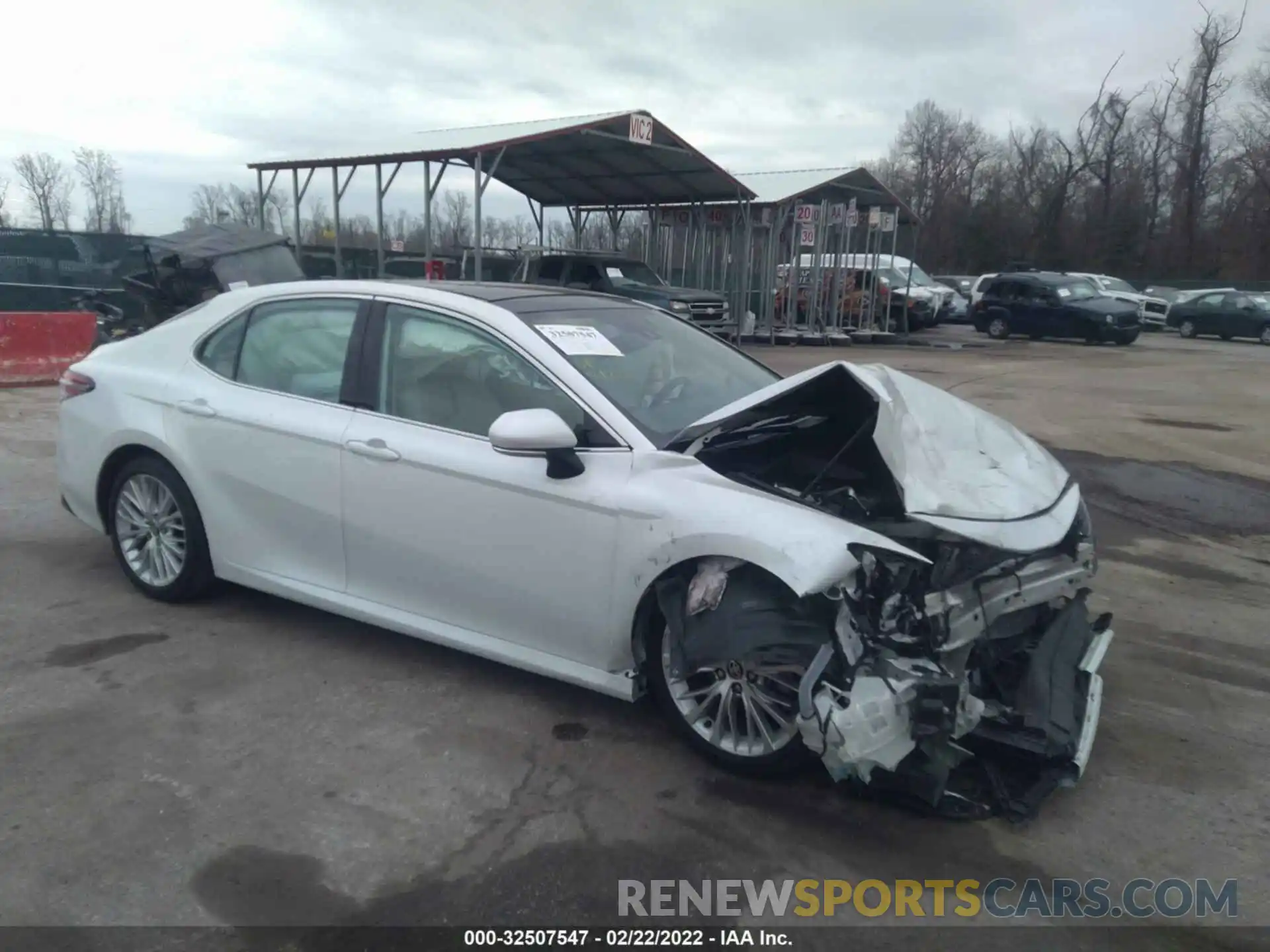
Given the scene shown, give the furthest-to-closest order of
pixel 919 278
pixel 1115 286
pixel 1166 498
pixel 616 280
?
1. pixel 1115 286
2. pixel 919 278
3. pixel 616 280
4. pixel 1166 498

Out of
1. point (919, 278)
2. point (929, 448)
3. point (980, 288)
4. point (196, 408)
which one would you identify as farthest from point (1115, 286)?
point (196, 408)

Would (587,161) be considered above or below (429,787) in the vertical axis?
above

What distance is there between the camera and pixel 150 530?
4984 millimetres

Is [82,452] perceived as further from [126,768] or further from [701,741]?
[701,741]

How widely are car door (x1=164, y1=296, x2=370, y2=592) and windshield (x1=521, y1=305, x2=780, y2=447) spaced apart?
1007mm

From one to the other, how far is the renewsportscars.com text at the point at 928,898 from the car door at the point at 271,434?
2.16 metres

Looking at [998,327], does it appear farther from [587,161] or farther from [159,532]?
[159,532]

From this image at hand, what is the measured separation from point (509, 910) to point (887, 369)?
8.09 feet

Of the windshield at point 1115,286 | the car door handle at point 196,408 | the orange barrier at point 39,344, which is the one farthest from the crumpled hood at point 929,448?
the windshield at point 1115,286

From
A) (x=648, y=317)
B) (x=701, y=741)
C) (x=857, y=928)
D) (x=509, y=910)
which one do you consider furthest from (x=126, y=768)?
(x=648, y=317)

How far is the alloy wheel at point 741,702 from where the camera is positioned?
340 cm

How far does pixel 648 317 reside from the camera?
16.2 feet

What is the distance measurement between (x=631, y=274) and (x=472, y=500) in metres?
15.9

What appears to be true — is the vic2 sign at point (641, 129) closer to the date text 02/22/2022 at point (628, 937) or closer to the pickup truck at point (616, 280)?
the pickup truck at point (616, 280)
